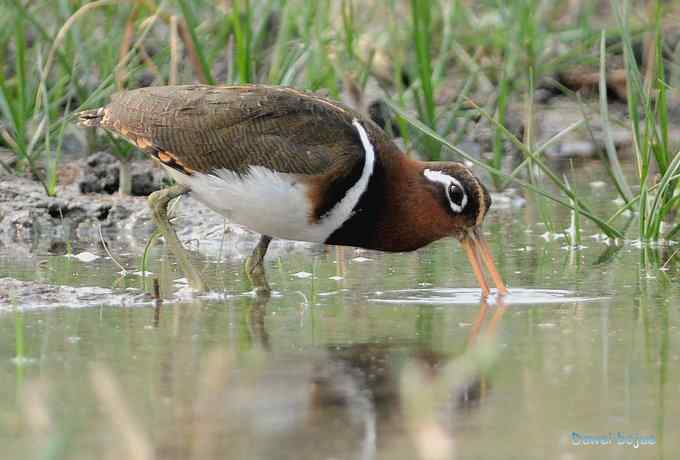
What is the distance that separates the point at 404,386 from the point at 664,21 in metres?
8.80

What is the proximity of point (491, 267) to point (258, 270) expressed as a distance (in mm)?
1114

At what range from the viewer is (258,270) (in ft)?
22.8

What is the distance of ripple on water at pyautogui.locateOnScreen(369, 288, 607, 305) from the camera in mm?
6387

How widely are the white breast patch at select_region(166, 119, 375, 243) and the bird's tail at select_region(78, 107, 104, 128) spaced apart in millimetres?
827

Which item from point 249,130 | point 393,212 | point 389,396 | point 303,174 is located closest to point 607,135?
point 393,212

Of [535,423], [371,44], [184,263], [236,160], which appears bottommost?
[535,423]

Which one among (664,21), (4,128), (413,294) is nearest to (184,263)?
(413,294)

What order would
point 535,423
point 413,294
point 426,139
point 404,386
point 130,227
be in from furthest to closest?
point 426,139 < point 130,227 < point 413,294 < point 404,386 < point 535,423

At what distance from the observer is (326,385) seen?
4.84 metres

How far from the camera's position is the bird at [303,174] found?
6.63m

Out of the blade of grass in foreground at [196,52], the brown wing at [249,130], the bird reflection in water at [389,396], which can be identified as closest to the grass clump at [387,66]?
the blade of grass in foreground at [196,52]

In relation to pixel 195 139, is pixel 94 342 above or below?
below

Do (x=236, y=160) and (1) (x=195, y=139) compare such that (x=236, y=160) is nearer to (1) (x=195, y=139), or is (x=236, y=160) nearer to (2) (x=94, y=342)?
(1) (x=195, y=139)

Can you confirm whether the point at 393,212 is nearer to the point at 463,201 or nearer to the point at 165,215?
the point at 463,201
